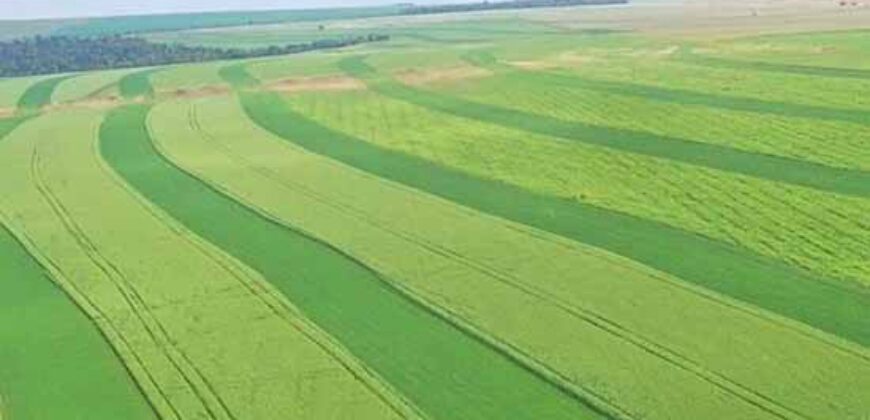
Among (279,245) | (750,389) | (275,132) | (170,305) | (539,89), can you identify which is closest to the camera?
(750,389)

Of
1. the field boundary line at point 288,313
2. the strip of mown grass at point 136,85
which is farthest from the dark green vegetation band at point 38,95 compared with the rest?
the field boundary line at point 288,313

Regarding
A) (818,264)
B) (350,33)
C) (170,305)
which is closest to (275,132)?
(170,305)

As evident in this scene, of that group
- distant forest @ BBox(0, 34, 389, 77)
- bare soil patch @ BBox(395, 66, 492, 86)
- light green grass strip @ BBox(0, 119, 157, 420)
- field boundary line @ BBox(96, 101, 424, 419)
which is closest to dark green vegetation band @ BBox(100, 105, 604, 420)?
field boundary line @ BBox(96, 101, 424, 419)

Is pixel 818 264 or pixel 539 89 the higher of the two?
pixel 818 264

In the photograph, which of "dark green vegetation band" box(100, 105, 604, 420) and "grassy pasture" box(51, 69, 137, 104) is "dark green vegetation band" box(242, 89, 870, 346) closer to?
"dark green vegetation band" box(100, 105, 604, 420)

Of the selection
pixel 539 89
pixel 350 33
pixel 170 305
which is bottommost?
pixel 350 33

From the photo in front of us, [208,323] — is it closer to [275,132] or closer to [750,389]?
[750,389]
